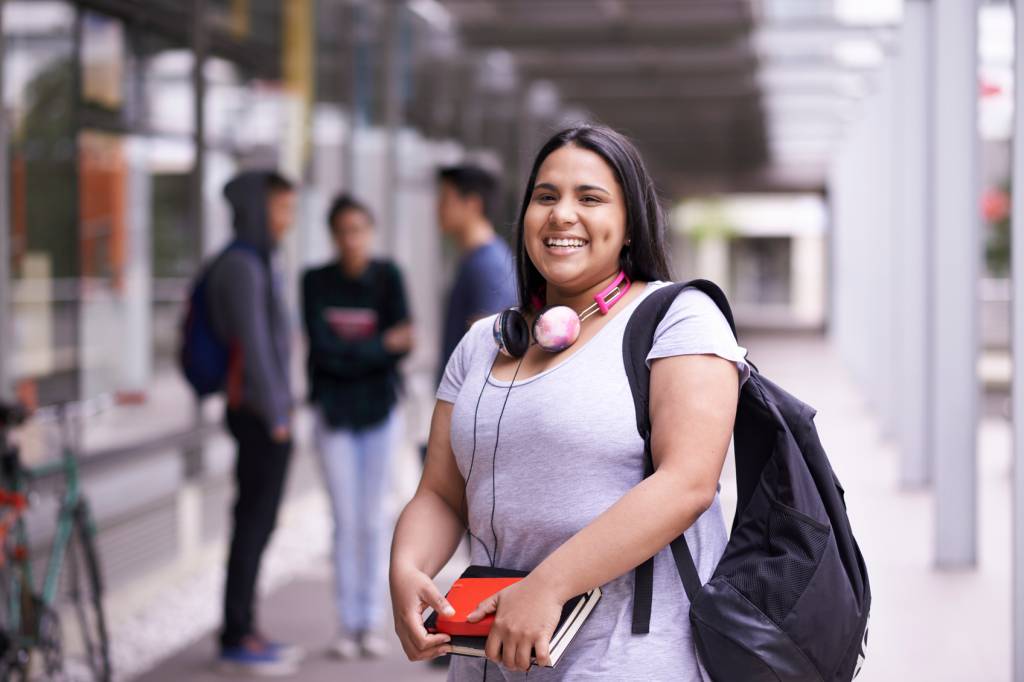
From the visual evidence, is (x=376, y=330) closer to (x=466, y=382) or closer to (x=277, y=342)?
(x=277, y=342)

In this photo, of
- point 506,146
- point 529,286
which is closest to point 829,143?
point 506,146

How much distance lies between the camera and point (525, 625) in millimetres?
1830

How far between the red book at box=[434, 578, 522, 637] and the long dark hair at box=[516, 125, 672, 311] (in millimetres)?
526

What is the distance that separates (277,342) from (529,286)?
10.9ft

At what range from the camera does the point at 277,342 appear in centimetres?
545

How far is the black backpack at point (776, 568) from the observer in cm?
189

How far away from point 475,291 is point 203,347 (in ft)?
3.55

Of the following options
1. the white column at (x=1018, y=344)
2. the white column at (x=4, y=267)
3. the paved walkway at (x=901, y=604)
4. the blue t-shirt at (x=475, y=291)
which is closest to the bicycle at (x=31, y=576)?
the paved walkway at (x=901, y=604)

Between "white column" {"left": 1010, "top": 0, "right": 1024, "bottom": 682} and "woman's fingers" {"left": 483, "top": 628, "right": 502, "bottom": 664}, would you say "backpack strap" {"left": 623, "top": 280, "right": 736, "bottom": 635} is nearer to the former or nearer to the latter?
"woman's fingers" {"left": 483, "top": 628, "right": 502, "bottom": 664}

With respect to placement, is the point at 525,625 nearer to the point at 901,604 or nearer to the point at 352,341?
the point at 352,341

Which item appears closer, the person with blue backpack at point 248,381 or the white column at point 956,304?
the person with blue backpack at point 248,381

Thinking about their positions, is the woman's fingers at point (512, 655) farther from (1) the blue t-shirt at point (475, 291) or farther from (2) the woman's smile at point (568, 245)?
(1) the blue t-shirt at point (475, 291)

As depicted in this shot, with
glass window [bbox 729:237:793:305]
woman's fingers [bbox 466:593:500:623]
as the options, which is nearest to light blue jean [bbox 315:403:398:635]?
woman's fingers [bbox 466:593:500:623]

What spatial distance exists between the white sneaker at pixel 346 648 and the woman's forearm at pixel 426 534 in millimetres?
3446
